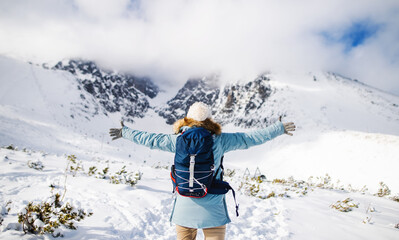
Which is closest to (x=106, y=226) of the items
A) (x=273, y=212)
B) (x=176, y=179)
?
(x=176, y=179)

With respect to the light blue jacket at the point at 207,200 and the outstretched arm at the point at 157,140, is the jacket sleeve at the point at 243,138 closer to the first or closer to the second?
the light blue jacket at the point at 207,200

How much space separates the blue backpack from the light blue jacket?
141 millimetres

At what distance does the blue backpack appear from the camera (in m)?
1.94

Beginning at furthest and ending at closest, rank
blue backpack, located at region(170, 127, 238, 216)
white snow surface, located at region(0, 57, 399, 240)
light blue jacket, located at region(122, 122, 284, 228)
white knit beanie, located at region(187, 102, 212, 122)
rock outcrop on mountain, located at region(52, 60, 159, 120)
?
rock outcrop on mountain, located at region(52, 60, 159, 120) → white snow surface, located at region(0, 57, 399, 240) → white knit beanie, located at region(187, 102, 212, 122) → light blue jacket, located at region(122, 122, 284, 228) → blue backpack, located at region(170, 127, 238, 216)

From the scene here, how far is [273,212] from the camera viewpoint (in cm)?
440

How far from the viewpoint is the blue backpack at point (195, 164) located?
1.94 metres

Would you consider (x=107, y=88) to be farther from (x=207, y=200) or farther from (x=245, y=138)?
(x=207, y=200)

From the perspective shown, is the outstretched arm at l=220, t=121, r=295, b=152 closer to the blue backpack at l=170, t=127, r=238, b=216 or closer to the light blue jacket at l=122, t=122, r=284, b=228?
the light blue jacket at l=122, t=122, r=284, b=228

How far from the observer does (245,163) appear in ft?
65.3

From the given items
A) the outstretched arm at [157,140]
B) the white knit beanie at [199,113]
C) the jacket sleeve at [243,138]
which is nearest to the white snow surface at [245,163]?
the outstretched arm at [157,140]

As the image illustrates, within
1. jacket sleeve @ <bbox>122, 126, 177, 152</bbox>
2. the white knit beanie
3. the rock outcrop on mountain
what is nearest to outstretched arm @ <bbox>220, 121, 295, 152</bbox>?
the white knit beanie

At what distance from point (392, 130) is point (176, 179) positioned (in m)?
32.5

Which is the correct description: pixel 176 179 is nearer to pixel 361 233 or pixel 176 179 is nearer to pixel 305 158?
pixel 361 233

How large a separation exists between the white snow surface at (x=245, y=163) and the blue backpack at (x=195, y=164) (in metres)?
1.78
